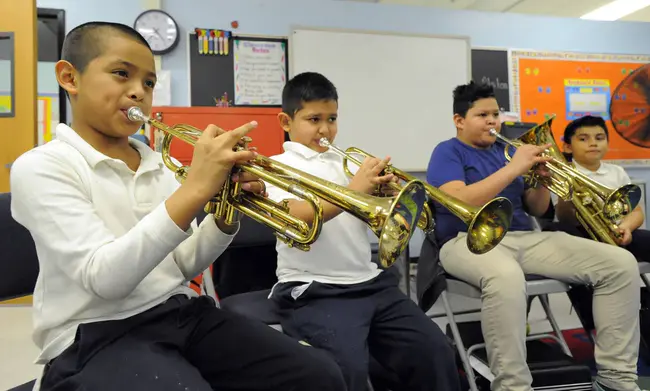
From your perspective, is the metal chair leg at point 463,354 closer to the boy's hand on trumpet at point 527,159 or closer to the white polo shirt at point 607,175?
the boy's hand on trumpet at point 527,159

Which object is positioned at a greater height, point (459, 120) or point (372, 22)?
point (372, 22)

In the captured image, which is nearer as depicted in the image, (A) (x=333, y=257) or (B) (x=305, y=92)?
(A) (x=333, y=257)

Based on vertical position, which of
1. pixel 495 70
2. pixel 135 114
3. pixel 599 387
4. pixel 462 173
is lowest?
pixel 599 387

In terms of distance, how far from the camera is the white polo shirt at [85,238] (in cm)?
Answer: 77

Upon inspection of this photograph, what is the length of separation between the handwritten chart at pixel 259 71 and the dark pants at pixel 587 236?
2490 millimetres

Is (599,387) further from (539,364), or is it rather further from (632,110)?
(632,110)

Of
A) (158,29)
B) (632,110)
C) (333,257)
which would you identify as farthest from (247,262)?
(632,110)

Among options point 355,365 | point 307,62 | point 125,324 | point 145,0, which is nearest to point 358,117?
point 307,62

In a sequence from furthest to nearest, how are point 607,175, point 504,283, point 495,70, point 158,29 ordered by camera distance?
point 495,70 → point 158,29 → point 607,175 → point 504,283

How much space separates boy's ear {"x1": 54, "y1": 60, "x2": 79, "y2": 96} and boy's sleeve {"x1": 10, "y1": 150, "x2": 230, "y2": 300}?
0.20 m

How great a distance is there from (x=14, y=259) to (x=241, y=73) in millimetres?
2815

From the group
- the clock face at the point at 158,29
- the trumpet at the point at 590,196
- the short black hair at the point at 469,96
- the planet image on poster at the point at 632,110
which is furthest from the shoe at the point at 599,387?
the planet image on poster at the point at 632,110

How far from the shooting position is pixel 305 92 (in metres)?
1.60

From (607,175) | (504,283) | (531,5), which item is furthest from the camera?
(531,5)
